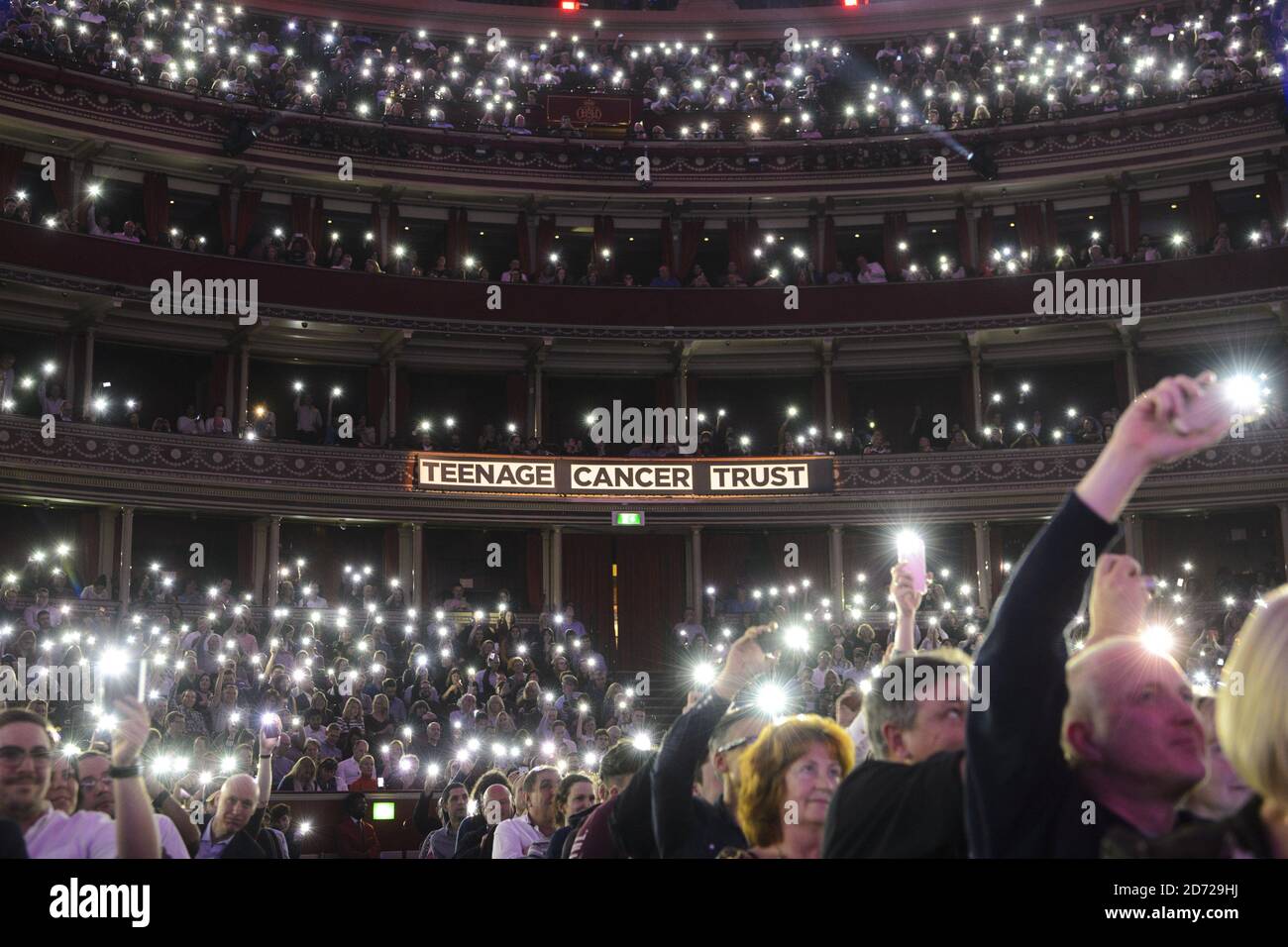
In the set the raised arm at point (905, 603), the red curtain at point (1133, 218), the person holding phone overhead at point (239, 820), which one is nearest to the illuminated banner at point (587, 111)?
the red curtain at point (1133, 218)

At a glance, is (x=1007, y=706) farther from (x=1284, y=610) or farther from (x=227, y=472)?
(x=227, y=472)

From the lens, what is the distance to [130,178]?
26.4m

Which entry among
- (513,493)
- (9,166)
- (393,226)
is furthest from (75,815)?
(393,226)

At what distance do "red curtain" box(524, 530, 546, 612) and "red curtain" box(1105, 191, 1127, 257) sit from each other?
42.3 ft

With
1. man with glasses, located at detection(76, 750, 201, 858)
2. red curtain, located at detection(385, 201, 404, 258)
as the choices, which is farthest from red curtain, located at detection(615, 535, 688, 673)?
man with glasses, located at detection(76, 750, 201, 858)

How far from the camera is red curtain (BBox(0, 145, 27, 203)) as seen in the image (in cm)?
2469

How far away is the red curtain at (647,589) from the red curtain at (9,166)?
41.8ft

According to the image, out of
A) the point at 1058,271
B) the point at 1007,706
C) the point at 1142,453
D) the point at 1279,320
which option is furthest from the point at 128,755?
the point at 1279,320

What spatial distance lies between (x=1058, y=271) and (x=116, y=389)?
57.1 feet

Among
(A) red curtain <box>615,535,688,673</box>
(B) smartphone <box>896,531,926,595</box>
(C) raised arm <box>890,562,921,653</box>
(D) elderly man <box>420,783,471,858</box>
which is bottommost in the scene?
(D) elderly man <box>420,783,471,858</box>

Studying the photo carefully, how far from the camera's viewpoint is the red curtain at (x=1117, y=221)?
2817cm

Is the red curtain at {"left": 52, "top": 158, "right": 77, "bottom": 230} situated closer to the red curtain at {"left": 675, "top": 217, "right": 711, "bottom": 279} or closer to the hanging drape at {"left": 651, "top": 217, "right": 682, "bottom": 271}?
the hanging drape at {"left": 651, "top": 217, "right": 682, "bottom": 271}
